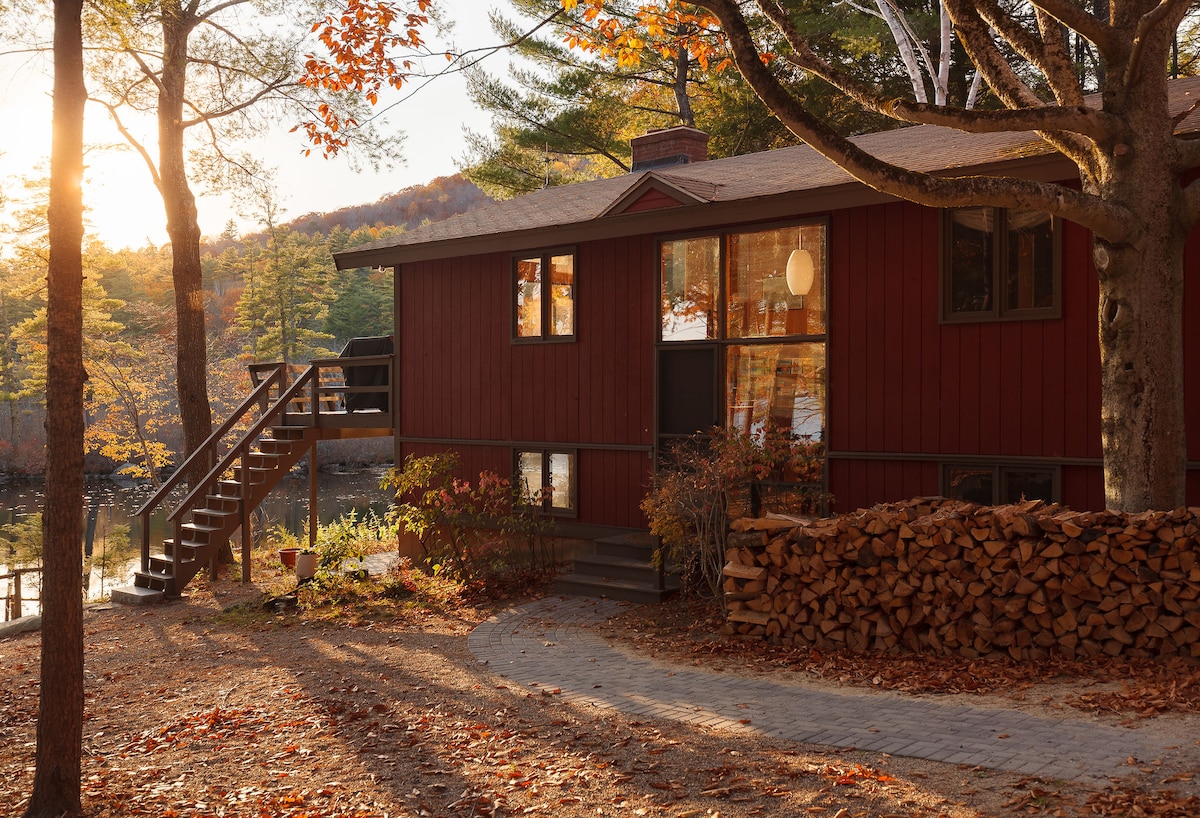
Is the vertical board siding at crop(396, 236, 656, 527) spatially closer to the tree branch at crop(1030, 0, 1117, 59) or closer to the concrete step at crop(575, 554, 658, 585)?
the concrete step at crop(575, 554, 658, 585)

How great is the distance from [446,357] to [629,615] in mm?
5739

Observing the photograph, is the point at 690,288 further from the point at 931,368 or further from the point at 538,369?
the point at 931,368

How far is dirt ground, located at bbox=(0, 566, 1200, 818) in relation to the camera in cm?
483

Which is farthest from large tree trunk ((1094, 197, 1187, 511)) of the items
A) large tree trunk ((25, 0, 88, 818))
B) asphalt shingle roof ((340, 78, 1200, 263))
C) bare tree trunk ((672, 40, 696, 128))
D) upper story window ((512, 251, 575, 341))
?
bare tree trunk ((672, 40, 696, 128))

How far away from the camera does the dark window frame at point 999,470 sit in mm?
9305

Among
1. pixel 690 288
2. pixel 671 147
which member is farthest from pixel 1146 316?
pixel 671 147

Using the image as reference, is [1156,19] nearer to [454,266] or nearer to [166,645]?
[454,266]

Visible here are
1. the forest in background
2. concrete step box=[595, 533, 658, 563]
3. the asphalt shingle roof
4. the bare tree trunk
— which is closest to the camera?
→ the asphalt shingle roof

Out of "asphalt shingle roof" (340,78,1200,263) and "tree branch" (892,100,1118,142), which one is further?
"asphalt shingle roof" (340,78,1200,263)

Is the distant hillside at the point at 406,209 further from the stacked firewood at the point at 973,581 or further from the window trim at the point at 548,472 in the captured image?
the stacked firewood at the point at 973,581

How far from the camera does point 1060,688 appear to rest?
6.59 metres

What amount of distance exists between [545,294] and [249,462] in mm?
4824

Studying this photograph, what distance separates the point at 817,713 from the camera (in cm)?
632

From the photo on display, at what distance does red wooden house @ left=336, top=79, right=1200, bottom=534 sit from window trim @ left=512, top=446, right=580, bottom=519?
0.03 m
